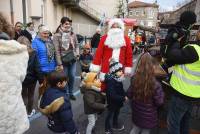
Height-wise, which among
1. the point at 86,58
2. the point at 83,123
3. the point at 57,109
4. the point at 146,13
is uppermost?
the point at 146,13

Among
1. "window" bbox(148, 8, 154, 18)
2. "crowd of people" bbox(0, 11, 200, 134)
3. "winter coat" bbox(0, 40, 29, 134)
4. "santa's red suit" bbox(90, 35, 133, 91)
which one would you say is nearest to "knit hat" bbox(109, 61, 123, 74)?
"crowd of people" bbox(0, 11, 200, 134)

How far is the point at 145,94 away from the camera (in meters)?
4.21

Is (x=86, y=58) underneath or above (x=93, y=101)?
above

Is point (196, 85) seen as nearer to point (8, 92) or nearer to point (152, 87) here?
point (152, 87)

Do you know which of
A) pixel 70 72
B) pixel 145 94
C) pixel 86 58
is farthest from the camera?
pixel 86 58

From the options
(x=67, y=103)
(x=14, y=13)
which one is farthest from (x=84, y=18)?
(x=67, y=103)

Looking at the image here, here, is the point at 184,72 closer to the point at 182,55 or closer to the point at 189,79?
the point at 189,79

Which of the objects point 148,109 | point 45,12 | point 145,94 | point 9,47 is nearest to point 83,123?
point 148,109

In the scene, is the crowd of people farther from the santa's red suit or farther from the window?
the window

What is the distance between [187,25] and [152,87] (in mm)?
965

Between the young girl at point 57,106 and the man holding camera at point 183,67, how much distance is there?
1.36m

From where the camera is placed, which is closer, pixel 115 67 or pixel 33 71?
pixel 115 67

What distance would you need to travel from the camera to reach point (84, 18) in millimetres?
37281

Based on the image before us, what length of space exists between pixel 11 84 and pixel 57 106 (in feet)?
3.52
